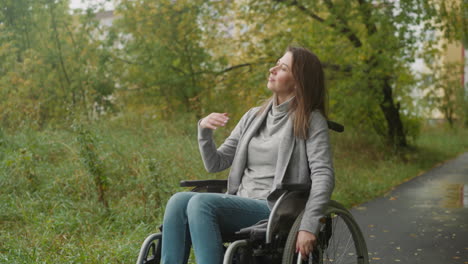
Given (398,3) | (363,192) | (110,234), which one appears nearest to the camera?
(110,234)

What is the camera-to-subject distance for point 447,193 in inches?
371

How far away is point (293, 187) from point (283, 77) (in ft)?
2.25

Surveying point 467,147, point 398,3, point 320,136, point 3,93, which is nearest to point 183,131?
point 3,93

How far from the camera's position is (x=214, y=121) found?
131 inches

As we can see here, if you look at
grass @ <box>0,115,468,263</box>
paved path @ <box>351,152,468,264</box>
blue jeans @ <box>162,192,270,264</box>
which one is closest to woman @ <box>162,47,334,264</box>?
blue jeans @ <box>162,192,270,264</box>

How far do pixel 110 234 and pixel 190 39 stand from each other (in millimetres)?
10524

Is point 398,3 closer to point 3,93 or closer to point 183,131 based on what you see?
point 183,131

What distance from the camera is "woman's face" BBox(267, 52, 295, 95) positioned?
3402mm

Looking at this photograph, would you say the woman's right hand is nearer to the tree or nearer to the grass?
the grass

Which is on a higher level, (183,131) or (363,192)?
(183,131)

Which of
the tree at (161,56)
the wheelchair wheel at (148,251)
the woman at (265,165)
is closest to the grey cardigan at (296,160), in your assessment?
the woman at (265,165)

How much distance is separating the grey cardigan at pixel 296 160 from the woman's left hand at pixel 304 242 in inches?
1.0

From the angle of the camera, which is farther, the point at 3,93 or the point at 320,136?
the point at 3,93

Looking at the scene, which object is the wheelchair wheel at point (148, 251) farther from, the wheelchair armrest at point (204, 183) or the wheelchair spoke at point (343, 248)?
the wheelchair spoke at point (343, 248)
